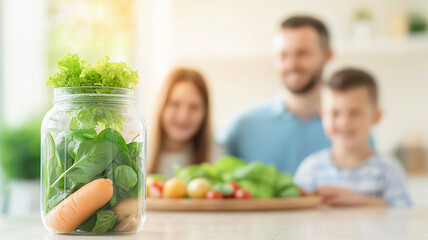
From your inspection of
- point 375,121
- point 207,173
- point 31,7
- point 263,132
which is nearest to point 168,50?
point 31,7

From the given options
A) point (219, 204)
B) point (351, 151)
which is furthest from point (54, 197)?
point (351, 151)

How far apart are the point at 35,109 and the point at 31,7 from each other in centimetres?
75

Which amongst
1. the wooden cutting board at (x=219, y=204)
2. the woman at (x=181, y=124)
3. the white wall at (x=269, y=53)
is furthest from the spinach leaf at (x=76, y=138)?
the white wall at (x=269, y=53)

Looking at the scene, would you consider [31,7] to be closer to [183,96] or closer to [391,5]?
[183,96]

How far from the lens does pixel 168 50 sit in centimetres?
454

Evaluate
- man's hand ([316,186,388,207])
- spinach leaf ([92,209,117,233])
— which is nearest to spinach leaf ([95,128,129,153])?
spinach leaf ([92,209,117,233])

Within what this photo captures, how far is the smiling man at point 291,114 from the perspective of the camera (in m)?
3.25

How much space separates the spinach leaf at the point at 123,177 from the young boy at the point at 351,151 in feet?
5.86

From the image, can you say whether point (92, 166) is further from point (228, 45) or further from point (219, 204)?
point (228, 45)

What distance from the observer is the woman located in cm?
298

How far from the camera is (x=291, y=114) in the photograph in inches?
135

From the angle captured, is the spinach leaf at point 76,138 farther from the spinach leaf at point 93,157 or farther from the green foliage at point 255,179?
the green foliage at point 255,179

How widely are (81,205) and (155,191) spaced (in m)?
0.97

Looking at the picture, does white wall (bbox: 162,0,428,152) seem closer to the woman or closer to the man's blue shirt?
the man's blue shirt
